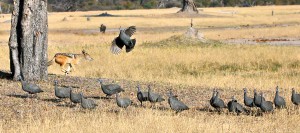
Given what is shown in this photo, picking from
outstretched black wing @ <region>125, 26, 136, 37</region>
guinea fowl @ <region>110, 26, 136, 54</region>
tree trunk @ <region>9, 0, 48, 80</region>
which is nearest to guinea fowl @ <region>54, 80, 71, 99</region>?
guinea fowl @ <region>110, 26, 136, 54</region>

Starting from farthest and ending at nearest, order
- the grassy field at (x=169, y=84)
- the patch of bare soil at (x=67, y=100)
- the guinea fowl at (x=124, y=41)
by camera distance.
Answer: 1. the patch of bare soil at (x=67, y=100)
2. the guinea fowl at (x=124, y=41)
3. the grassy field at (x=169, y=84)

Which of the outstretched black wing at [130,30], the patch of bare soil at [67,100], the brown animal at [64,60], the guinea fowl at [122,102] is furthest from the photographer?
the brown animal at [64,60]

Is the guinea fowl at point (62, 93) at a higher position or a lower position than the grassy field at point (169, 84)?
higher

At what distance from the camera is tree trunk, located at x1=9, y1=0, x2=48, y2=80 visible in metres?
18.2

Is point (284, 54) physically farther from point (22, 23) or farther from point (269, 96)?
point (22, 23)

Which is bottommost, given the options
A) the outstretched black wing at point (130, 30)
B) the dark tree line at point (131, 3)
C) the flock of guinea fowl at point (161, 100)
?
the dark tree line at point (131, 3)

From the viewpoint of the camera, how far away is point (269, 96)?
17500 millimetres

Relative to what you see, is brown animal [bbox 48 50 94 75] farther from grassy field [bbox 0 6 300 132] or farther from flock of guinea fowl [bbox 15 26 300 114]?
flock of guinea fowl [bbox 15 26 300 114]

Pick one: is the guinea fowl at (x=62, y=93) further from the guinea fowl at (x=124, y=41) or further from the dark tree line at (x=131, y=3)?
the dark tree line at (x=131, y=3)

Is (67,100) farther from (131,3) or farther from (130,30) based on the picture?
(131,3)

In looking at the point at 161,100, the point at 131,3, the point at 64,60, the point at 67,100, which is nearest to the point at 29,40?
the point at 67,100

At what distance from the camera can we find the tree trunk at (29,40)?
718 inches

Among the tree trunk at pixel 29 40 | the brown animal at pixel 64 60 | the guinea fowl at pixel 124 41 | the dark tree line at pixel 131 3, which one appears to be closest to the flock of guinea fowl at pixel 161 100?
the guinea fowl at pixel 124 41

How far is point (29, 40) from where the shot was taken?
18.2 m
